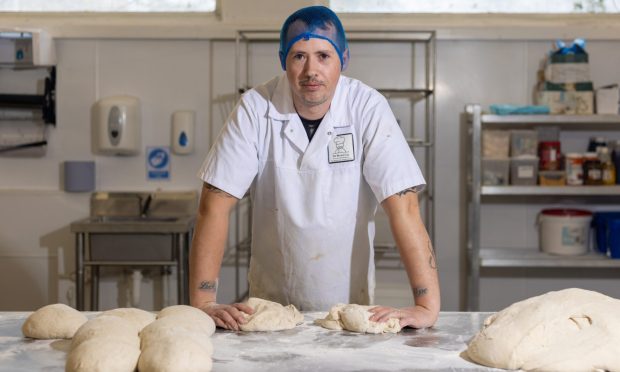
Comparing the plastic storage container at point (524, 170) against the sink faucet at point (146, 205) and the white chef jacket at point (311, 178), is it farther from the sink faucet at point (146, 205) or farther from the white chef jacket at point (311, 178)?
the sink faucet at point (146, 205)

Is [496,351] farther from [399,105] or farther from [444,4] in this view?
[444,4]

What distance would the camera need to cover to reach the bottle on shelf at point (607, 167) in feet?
10.5

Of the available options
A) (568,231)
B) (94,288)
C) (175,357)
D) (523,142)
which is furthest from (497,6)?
(175,357)

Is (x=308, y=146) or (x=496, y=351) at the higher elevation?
(x=308, y=146)

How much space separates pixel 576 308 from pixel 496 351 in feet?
0.66

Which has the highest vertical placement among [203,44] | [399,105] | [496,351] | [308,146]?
[203,44]

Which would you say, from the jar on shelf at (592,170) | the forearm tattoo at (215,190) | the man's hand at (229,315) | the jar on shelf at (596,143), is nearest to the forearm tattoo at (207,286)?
the man's hand at (229,315)

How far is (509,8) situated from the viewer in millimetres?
3523

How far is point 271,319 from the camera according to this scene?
1.52 m

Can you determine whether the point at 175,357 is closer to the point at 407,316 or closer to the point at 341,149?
the point at 407,316

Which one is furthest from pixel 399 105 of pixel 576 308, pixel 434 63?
pixel 576 308

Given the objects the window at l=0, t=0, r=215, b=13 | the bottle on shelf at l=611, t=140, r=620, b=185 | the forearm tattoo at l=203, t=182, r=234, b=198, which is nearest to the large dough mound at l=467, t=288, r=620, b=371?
the forearm tattoo at l=203, t=182, r=234, b=198

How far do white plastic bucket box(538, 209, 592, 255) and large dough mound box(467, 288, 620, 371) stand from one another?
190cm

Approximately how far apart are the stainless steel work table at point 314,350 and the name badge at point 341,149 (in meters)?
0.49
